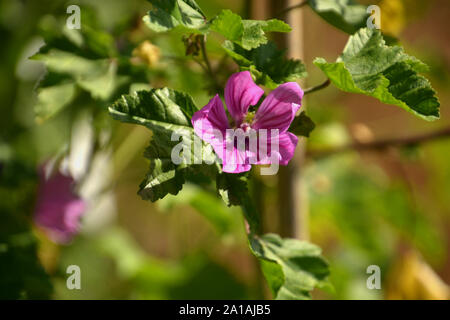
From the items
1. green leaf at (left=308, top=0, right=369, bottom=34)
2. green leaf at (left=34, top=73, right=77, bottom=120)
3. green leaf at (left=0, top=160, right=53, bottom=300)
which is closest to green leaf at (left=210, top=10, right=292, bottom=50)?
green leaf at (left=308, top=0, right=369, bottom=34)

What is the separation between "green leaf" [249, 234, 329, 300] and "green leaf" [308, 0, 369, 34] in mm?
209

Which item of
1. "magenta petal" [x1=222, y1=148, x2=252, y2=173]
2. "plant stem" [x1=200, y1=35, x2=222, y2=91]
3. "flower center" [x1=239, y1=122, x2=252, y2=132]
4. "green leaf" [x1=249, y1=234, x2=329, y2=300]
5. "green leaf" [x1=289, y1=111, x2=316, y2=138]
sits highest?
"plant stem" [x1=200, y1=35, x2=222, y2=91]

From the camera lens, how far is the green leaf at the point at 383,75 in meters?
0.39

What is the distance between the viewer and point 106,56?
0.57 metres

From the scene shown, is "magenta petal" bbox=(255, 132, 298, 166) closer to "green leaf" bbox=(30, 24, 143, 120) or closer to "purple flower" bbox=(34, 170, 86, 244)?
"green leaf" bbox=(30, 24, 143, 120)

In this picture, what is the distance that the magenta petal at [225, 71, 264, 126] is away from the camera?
0.41 metres

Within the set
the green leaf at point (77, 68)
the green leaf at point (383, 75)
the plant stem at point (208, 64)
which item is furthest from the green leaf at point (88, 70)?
the green leaf at point (383, 75)

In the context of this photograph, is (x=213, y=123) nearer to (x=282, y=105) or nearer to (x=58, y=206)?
(x=282, y=105)

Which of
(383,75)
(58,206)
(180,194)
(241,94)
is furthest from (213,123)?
(58,206)

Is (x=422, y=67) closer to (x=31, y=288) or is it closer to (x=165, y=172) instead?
(x=165, y=172)

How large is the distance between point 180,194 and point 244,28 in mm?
332

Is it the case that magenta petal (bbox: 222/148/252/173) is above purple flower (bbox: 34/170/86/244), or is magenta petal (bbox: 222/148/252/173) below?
below
